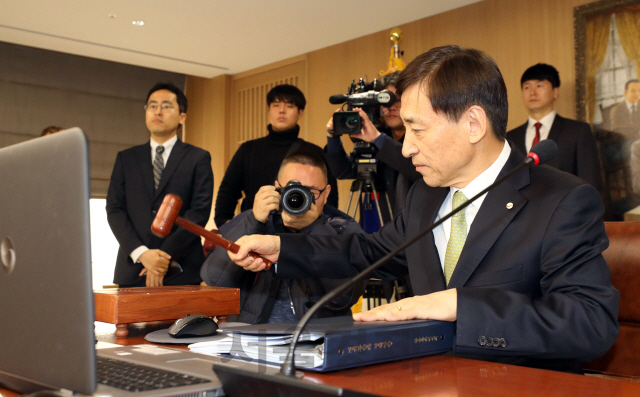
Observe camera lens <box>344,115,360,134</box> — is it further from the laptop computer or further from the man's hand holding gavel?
the laptop computer

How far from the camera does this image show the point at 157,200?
2756mm

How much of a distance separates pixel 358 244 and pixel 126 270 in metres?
1.57

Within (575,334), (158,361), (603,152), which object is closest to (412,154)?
(575,334)

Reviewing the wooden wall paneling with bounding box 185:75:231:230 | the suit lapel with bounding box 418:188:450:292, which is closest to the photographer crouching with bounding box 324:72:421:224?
the suit lapel with bounding box 418:188:450:292

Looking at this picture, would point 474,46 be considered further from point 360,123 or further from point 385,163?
point 360,123

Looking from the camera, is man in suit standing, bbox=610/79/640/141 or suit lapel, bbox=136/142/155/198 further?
man in suit standing, bbox=610/79/640/141

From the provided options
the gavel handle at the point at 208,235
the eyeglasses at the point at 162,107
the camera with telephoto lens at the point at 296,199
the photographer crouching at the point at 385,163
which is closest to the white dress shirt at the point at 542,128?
the photographer crouching at the point at 385,163

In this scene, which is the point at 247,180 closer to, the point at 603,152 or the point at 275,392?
the point at 603,152

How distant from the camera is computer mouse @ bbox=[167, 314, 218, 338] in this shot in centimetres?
110

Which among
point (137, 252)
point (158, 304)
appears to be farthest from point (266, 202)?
point (137, 252)

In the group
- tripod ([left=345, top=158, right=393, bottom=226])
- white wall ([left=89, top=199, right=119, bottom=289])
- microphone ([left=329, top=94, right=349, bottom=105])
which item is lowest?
white wall ([left=89, top=199, right=119, bottom=289])

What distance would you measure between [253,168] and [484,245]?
2.27m

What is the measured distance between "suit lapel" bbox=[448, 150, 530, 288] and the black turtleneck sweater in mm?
2067

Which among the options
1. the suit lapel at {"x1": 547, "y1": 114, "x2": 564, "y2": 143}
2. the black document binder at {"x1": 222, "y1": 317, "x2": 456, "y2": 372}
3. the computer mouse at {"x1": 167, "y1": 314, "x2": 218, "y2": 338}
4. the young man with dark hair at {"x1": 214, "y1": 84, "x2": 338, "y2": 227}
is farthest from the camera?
the suit lapel at {"x1": 547, "y1": 114, "x2": 564, "y2": 143}
